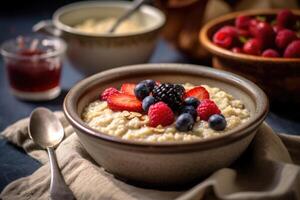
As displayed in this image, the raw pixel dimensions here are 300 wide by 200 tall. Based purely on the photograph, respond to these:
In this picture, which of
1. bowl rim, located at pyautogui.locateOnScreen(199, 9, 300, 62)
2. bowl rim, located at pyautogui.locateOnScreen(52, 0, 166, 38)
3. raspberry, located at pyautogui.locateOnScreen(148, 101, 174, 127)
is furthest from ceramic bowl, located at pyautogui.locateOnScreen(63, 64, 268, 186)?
bowl rim, located at pyautogui.locateOnScreen(52, 0, 166, 38)

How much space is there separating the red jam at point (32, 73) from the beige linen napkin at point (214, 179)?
14.2 inches

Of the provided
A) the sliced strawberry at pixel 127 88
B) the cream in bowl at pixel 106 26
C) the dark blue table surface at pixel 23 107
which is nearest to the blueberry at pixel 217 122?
the sliced strawberry at pixel 127 88

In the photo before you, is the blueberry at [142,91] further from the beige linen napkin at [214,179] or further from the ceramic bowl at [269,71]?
the ceramic bowl at [269,71]

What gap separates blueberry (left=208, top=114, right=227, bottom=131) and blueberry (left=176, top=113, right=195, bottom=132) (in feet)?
0.13

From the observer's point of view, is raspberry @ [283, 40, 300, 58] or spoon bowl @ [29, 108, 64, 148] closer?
spoon bowl @ [29, 108, 64, 148]

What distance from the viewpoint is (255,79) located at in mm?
1409

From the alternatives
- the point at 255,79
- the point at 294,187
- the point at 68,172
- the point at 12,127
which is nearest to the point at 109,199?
the point at 68,172

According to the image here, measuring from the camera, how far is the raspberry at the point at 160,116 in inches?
40.9

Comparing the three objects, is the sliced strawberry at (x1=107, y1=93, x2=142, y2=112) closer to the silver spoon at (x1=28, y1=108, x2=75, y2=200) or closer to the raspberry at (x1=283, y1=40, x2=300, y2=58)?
the silver spoon at (x1=28, y1=108, x2=75, y2=200)

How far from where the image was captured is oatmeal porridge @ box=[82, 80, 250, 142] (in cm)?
102

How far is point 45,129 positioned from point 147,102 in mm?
290

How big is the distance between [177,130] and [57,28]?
0.74m

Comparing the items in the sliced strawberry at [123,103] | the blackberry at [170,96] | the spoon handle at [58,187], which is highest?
the blackberry at [170,96]

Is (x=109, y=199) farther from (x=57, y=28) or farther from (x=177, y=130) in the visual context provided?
(x=57, y=28)
